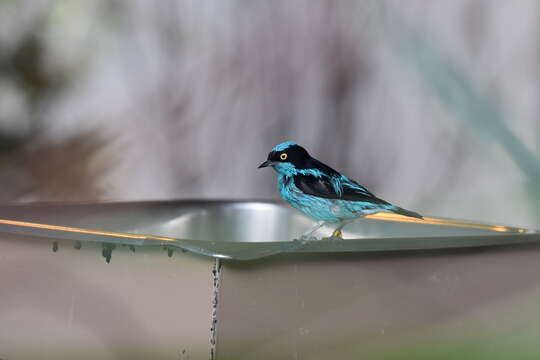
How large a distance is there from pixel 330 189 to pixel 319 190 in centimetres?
1

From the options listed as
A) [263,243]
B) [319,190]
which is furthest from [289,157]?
[263,243]

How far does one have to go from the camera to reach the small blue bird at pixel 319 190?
67 cm

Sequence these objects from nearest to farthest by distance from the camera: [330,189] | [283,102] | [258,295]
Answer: [258,295] < [330,189] < [283,102]

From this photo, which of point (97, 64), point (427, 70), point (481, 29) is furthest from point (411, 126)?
point (97, 64)

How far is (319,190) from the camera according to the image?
0.68 m

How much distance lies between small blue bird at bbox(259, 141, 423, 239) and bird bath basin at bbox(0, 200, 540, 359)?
0.40 feet

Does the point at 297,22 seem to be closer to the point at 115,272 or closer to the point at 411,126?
the point at 411,126

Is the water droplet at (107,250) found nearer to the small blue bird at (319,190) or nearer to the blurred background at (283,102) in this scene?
the small blue bird at (319,190)

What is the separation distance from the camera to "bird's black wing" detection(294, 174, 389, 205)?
67 centimetres

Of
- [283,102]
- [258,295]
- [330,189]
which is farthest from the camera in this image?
[283,102]

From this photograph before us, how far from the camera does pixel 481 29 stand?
47.4 inches

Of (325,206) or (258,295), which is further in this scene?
(325,206)

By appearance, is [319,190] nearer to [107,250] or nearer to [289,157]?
[289,157]

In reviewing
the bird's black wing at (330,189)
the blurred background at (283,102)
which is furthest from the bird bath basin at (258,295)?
the blurred background at (283,102)
